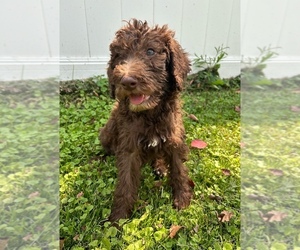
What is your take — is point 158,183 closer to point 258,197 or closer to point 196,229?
point 196,229

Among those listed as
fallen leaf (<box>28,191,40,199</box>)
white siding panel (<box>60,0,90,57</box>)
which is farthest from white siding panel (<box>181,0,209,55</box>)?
fallen leaf (<box>28,191,40,199</box>)

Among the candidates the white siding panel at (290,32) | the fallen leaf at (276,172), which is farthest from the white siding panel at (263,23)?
the fallen leaf at (276,172)

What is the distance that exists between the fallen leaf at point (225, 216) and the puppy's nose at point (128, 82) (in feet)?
4.17

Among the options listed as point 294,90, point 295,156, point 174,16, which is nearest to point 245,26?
point 294,90

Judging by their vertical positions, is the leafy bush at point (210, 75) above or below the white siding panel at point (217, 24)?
below

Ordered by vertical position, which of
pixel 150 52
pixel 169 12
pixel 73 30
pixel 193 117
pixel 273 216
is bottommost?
pixel 193 117

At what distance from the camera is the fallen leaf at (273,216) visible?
2024mm

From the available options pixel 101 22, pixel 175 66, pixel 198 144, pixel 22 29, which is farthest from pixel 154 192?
pixel 101 22

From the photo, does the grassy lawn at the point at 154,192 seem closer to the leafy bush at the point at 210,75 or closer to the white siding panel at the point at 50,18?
the leafy bush at the point at 210,75

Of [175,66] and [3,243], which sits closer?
[3,243]

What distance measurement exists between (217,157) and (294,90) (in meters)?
1.89

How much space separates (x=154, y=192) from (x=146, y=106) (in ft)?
3.08

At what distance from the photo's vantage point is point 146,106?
2.37 meters

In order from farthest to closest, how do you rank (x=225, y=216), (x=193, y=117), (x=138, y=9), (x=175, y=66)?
1. (x=138, y=9)
2. (x=193, y=117)
3. (x=225, y=216)
4. (x=175, y=66)
